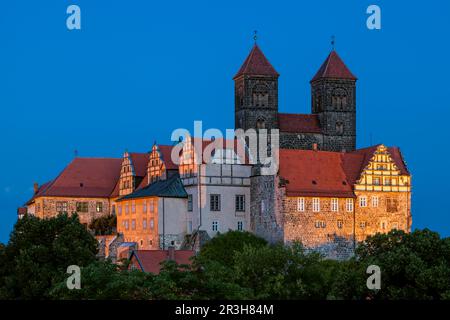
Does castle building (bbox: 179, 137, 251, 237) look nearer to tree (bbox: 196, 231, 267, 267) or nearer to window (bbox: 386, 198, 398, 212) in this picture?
tree (bbox: 196, 231, 267, 267)

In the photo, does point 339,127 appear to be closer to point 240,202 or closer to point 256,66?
point 256,66

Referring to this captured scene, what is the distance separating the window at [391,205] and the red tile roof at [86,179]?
89.9 ft

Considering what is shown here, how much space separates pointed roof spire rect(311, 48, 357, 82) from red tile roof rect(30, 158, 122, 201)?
68.4 feet

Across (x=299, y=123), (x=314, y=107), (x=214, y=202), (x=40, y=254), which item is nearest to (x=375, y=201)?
(x=214, y=202)

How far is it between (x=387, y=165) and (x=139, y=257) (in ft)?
88.8

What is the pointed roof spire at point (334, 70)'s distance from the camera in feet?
346

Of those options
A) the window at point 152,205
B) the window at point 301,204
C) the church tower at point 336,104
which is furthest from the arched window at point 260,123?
the window at point 301,204

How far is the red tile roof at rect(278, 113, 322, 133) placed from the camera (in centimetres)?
10331

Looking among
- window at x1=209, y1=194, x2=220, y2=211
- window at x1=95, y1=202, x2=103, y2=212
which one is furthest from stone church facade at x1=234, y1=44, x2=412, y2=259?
window at x1=95, y1=202, x2=103, y2=212

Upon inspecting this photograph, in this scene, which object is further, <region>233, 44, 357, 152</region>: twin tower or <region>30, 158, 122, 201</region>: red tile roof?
<region>233, 44, 357, 152</region>: twin tower
